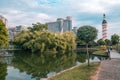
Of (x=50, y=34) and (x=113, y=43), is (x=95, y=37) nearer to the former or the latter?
(x=113, y=43)

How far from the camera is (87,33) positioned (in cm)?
9931

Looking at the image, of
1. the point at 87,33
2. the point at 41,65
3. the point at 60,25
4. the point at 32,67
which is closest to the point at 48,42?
the point at 41,65

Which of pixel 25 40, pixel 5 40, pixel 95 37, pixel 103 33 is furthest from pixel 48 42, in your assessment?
pixel 103 33

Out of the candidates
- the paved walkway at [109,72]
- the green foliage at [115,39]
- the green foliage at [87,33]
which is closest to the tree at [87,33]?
the green foliage at [87,33]

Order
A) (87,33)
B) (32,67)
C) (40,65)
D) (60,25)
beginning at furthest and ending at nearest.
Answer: (60,25)
(87,33)
(40,65)
(32,67)

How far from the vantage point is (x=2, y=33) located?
140 ft

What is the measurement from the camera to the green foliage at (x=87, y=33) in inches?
3826

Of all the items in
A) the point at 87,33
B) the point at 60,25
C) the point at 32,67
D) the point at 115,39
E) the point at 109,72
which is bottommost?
the point at 32,67

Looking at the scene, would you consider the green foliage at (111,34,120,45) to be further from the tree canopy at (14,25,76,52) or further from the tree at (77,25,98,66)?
the tree canopy at (14,25,76,52)

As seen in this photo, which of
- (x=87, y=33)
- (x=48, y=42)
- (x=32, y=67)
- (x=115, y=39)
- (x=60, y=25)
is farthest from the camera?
(x=60, y=25)

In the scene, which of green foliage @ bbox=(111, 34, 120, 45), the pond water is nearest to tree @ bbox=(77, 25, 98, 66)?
green foliage @ bbox=(111, 34, 120, 45)

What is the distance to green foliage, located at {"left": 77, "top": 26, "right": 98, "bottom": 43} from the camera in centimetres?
9719

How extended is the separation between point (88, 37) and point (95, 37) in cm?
440

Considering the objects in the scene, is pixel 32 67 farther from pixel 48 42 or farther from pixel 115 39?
pixel 115 39
